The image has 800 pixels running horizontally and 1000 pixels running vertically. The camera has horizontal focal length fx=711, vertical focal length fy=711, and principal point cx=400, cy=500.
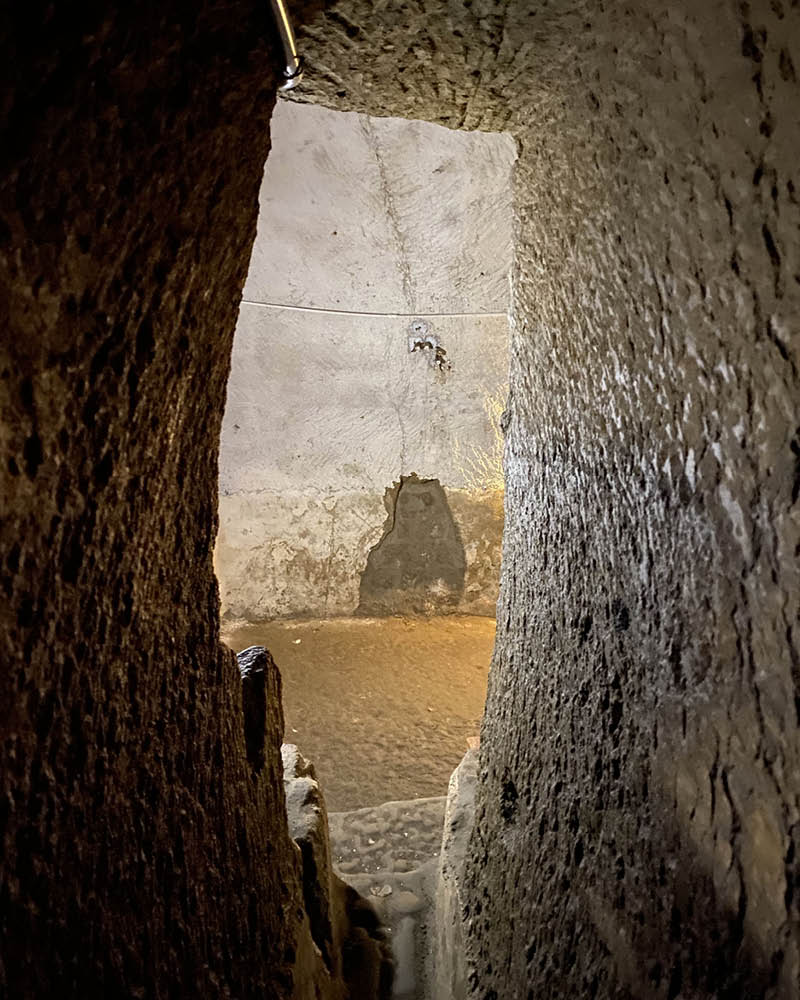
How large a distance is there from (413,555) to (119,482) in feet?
15.2

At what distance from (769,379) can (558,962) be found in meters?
0.82

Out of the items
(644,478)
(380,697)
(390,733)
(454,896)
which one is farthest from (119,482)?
(380,697)

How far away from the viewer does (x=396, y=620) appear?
5.35 meters

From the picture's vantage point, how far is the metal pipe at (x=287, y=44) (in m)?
0.90

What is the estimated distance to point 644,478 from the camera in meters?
0.83

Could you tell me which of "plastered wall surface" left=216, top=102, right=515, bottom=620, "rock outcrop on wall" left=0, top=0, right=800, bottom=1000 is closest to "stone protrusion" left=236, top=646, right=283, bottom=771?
"rock outcrop on wall" left=0, top=0, right=800, bottom=1000

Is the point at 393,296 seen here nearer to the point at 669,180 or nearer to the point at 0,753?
the point at 669,180

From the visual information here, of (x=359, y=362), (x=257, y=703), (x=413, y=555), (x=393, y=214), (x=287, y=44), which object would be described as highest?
(x=393, y=214)

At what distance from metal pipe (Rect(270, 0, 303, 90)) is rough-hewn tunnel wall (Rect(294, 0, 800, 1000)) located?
0.12 meters

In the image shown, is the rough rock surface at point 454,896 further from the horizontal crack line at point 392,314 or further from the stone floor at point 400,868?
the horizontal crack line at point 392,314

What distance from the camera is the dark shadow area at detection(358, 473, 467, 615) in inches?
211

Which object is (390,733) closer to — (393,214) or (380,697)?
(380,697)

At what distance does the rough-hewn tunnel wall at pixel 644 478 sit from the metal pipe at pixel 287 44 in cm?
12

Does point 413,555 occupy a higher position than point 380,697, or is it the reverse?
Result: point 413,555
